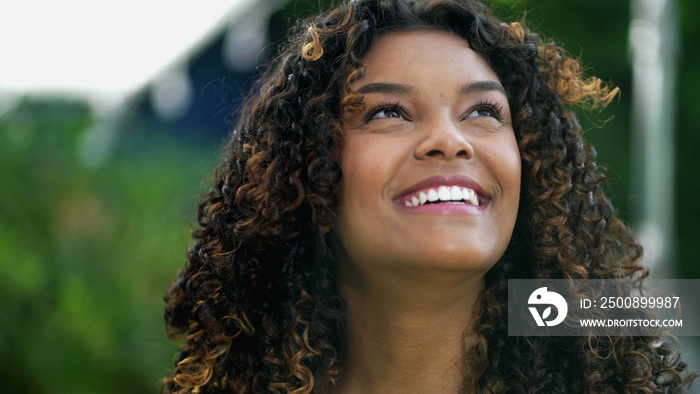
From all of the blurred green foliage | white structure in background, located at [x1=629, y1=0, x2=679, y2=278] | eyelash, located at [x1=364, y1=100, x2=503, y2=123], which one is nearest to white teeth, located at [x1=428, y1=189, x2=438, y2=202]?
eyelash, located at [x1=364, y1=100, x2=503, y2=123]

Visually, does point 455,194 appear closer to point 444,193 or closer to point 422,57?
point 444,193

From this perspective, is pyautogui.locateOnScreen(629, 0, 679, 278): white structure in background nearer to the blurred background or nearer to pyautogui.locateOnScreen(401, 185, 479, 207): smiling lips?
the blurred background

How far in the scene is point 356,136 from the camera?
2.80 meters

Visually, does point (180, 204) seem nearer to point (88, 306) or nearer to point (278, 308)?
point (88, 306)

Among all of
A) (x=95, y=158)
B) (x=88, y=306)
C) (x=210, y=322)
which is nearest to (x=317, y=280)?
(x=210, y=322)

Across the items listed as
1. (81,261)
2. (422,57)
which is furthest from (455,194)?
(81,261)

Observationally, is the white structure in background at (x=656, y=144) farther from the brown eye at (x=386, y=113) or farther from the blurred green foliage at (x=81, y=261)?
the brown eye at (x=386, y=113)

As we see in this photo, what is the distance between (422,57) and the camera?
2807 mm

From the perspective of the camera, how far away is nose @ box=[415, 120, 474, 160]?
262cm

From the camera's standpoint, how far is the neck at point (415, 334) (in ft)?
9.11

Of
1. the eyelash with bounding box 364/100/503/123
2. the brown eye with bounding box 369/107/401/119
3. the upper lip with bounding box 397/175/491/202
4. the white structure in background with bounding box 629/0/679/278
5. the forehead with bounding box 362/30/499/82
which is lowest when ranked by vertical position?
the upper lip with bounding box 397/175/491/202

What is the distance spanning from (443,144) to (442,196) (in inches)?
6.0

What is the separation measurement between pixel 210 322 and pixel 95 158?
3.78m

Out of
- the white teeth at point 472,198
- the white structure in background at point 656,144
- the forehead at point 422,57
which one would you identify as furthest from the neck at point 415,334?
the white structure in background at point 656,144
